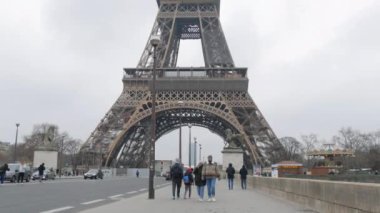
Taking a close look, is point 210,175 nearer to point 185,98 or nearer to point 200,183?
point 200,183

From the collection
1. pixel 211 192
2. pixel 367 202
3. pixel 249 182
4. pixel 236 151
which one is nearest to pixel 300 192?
pixel 211 192

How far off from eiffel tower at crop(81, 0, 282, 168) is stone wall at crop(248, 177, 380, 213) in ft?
131

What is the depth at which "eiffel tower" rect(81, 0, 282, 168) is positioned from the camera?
60.0 metres

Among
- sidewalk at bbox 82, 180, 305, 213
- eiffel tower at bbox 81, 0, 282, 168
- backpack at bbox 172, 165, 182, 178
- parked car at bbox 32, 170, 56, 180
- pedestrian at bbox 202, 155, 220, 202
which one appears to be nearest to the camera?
sidewalk at bbox 82, 180, 305, 213

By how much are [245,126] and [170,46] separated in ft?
58.4

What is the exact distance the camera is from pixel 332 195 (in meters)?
10.8

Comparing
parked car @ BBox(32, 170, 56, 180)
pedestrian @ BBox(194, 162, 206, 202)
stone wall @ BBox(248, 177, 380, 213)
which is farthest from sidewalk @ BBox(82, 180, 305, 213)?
parked car @ BBox(32, 170, 56, 180)

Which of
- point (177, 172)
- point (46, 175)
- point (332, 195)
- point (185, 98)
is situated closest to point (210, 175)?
point (177, 172)

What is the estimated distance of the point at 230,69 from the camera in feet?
211

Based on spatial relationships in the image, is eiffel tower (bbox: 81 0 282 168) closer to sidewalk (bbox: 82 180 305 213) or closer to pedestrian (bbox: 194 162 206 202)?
pedestrian (bbox: 194 162 206 202)

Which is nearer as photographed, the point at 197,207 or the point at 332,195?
the point at 332,195

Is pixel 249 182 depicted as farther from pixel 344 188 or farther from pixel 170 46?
pixel 170 46

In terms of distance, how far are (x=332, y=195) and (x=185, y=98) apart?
175ft

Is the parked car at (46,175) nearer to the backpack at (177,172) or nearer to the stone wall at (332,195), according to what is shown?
the backpack at (177,172)
